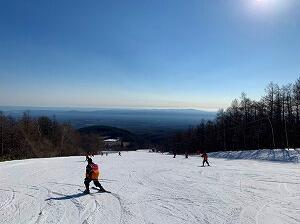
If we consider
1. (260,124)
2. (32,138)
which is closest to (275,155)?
(260,124)

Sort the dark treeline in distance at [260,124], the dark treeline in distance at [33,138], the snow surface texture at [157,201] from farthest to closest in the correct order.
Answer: the dark treeline in distance at [33,138] < the dark treeline in distance at [260,124] < the snow surface texture at [157,201]

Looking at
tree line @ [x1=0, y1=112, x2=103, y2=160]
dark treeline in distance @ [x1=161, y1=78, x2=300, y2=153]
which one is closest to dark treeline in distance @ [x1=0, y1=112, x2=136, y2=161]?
tree line @ [x1=0, y1=112, x2=103, y2=160]

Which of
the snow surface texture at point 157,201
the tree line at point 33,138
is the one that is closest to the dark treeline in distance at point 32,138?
the tree line at point 33,138

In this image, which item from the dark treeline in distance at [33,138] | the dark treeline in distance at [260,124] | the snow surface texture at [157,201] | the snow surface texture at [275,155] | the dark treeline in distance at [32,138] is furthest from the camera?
the dark treeline in distance at [32,138]

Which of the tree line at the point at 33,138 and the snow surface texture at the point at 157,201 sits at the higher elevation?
the snow surface texture at the point at 157,201

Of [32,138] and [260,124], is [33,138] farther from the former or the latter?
[260,124]

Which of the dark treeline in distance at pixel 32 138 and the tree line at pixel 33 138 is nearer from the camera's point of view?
the tree line at pixel 33 138

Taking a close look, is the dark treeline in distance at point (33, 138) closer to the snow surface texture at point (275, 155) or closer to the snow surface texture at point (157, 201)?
the snow surface texture at point (275, 155)

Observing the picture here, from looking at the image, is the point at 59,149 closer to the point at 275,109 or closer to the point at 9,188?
the point at 275,109

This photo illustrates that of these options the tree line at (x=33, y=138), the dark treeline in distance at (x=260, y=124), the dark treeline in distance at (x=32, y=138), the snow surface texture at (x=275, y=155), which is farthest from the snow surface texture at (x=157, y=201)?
the dark treeline in distance at (x=32, y=138)
